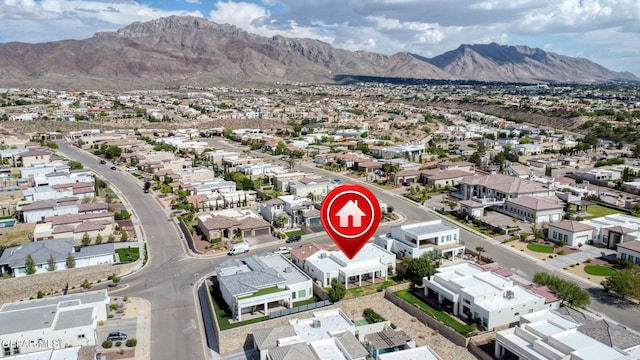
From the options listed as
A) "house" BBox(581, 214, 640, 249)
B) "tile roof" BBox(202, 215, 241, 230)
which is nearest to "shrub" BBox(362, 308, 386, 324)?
"tile roof" BBox(202, 215, 241, 230)

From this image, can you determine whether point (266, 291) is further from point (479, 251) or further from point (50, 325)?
point (479, 251)

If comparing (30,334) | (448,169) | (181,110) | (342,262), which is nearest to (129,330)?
(30,334)

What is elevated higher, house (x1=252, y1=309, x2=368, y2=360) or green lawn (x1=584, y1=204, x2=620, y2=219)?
house (x1=252, y1=309, x2=368, y2=360)

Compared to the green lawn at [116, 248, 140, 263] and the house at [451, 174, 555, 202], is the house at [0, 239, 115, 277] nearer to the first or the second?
the green lawn at [116, 248, 140, 263]

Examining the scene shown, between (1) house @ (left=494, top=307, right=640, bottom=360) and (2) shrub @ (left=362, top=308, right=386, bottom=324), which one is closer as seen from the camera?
Answer: (1) house @ (left=494, top=307, right=640, bottom=360)

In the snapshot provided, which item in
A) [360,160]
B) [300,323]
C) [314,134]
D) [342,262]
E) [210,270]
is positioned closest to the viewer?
[300,323]

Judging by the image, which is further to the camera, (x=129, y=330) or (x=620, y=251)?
(x=620, y=251)

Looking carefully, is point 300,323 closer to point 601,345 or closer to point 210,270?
Answer: point 210,270
